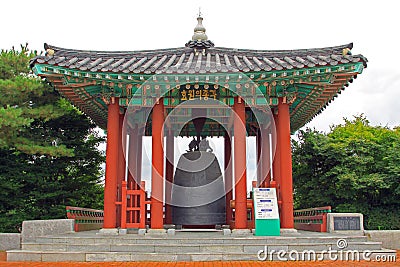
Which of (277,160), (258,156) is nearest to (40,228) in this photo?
(277,160)

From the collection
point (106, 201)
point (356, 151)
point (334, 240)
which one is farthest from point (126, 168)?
point (356, 151)

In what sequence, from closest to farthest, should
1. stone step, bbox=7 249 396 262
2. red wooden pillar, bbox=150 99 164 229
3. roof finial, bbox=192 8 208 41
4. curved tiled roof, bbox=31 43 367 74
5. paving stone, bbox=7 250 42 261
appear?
Result: stone step, bbox=7 249 396 262 < paving stone, bbox=7 250 42 261 < curved tiled roof, bbox=31 43 367 74 < red wooden pillar, bbox=150 99 164 229 < roof finial, bbox=192 8 208 41

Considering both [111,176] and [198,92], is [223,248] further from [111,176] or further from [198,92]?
[198,92]

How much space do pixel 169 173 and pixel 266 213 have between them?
5.56m

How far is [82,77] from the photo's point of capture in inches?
444

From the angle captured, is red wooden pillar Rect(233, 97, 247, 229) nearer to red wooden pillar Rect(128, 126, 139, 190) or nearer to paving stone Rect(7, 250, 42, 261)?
red wooden pillar Rect(128, 126, 139, 190)

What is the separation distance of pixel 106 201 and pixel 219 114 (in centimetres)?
456

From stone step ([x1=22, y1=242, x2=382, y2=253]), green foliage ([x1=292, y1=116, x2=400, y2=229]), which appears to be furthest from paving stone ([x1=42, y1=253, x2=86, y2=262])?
green foliage ([x1=292, y1=116, x2=400, y2=229])

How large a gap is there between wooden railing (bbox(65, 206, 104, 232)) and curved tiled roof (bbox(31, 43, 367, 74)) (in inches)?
174

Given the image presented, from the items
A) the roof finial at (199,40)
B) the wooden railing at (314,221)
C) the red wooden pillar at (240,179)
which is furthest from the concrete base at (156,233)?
the roof finial at (199,40)

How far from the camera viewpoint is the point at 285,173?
11.7m

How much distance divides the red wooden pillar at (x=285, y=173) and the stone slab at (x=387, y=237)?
222 centimetres

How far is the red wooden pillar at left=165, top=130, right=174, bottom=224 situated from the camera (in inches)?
591

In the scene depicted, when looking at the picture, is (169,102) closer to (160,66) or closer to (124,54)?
(160,66)
